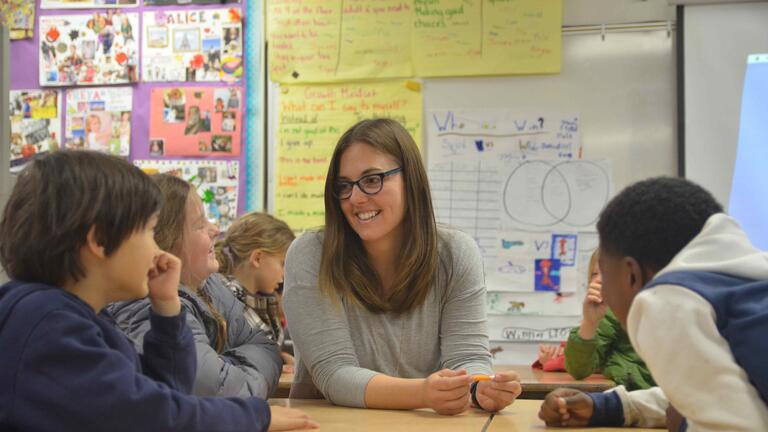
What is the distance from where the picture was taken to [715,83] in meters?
3.88

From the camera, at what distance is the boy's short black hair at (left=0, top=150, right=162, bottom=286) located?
4.03 feet

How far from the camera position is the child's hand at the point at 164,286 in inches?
57.7

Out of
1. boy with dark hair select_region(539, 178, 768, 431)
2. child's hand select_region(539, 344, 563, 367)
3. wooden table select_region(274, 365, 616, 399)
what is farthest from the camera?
child's hand select_region(539, 344, 563, 367)

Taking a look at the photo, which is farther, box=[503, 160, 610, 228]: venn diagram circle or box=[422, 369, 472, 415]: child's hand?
box=[503, 160, 610, 228]: venn diagram circle

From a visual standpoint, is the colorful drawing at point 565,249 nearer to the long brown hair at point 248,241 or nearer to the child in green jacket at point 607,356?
the child in green jacket at point 607,356

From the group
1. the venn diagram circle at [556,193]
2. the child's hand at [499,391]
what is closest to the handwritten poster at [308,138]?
the venn diagram circle at [556,193]

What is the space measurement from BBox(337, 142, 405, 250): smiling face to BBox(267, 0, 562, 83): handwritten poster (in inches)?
84.9

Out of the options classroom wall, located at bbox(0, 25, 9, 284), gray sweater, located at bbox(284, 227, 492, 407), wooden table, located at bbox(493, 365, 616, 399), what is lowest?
wooden table, located at bbox(493, 365, 616, 399)

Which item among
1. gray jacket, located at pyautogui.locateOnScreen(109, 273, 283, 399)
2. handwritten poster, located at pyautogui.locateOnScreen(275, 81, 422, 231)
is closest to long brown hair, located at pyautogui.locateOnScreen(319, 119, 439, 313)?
gray jacket, located at pyautogui.locateOnScreen(109, 273, 283, 399)

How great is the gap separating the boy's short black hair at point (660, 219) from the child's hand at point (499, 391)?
Result: 1.78ft

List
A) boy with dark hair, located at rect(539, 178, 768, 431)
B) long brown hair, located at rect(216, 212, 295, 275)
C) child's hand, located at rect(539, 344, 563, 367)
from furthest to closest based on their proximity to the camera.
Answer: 1. child's hand, located at rect(539, 344, 563, 367)
2. long brown hair, located at rect(216, 212, 295, 275)
3. boy with dark hair, located at rect(539, 178, 768, 431)

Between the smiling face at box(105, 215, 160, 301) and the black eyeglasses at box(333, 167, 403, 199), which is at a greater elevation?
the black eyeglasses at box(333, 167, 403, 199)

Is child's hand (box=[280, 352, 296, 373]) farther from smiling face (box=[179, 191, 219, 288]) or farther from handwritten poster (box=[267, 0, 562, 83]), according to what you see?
handwritten poster (box=[267, 0, 562, 83])

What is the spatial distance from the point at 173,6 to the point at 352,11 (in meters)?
0.98
